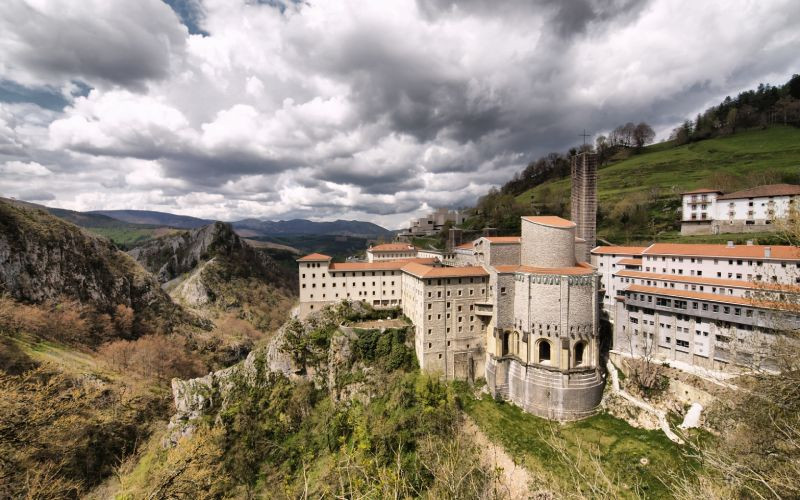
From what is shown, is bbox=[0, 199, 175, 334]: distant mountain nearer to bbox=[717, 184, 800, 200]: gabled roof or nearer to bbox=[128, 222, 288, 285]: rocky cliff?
bbox=[128, 222, 288, 285]: rocky cliff

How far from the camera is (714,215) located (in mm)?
50000

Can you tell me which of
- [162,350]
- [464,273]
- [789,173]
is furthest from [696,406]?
[162,350]

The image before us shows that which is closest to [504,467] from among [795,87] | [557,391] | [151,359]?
[557,391]

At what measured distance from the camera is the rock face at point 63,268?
56100mm

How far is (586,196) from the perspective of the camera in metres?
49.0

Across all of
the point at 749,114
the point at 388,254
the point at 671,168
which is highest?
the point at 749,114

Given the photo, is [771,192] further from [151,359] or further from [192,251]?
[192,251]

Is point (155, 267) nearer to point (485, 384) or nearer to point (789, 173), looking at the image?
point (485, 384)

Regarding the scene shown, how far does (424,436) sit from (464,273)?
17474 mm

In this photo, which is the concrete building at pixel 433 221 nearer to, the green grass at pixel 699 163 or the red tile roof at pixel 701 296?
the green grass at pixel 699 163

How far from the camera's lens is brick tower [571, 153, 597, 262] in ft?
157

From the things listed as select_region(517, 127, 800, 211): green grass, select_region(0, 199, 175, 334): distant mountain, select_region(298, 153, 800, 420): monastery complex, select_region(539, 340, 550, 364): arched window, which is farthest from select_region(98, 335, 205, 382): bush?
select_region(517, 127, 800, 211): green grass

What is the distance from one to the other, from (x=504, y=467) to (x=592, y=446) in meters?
7.97

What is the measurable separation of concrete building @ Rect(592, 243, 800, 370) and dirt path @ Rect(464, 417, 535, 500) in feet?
59.7
